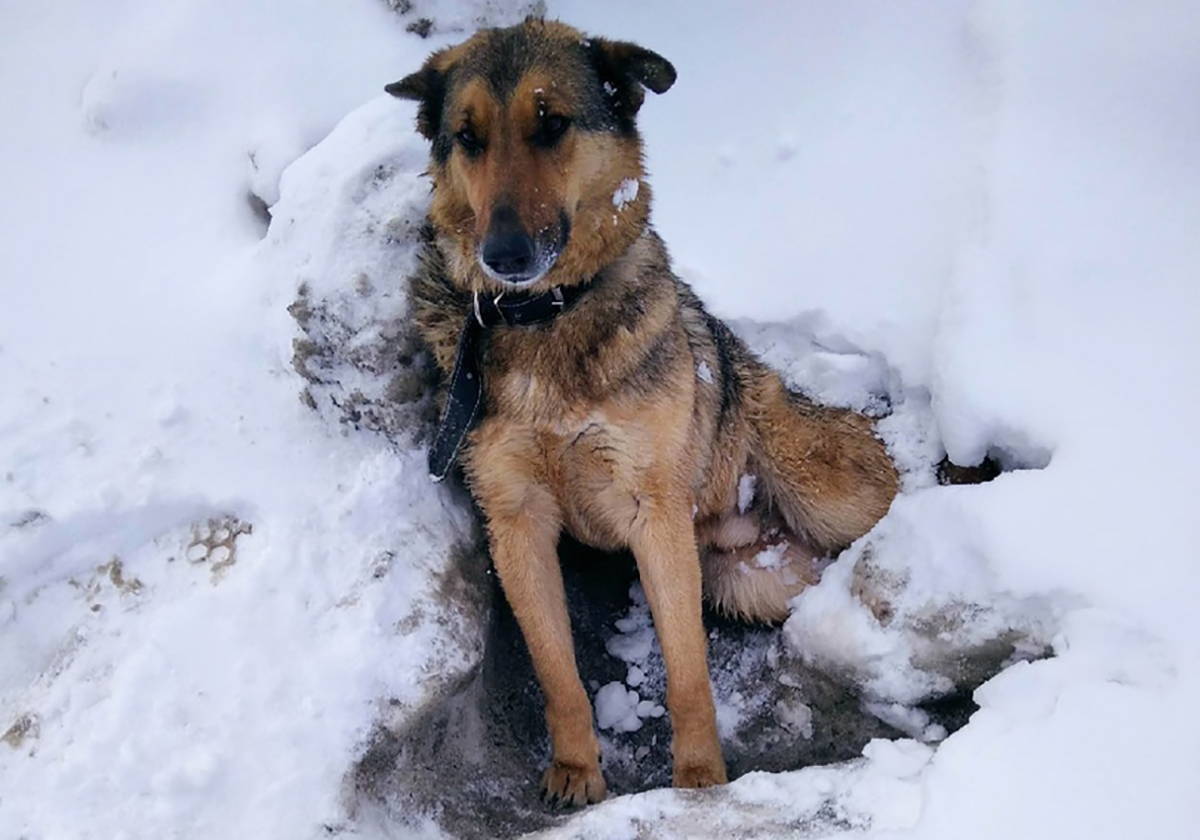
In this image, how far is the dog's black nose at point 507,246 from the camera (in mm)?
2689

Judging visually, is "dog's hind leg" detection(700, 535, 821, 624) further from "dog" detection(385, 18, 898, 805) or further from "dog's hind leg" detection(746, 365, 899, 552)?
"dog" detection(385, 18, 898, 805)

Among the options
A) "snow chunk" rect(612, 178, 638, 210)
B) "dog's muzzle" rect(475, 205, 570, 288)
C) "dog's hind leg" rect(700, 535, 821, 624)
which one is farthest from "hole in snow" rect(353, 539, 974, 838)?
"snow chunk" rect(612, 178, 638, 210)

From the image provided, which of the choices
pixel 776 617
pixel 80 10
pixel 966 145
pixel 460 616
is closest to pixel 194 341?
pixel 460 616

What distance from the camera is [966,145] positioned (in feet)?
15.3

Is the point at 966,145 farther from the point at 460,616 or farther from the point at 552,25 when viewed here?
the point at 460,616

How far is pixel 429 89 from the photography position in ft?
10.7

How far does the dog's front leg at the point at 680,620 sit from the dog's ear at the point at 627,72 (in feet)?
4.62

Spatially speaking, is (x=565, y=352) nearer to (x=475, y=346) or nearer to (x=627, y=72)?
(x=475, y=346)

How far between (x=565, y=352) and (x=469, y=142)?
76 cm

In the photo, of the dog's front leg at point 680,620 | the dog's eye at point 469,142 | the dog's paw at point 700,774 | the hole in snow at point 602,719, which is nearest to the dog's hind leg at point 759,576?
the hole in snow at point 602,719

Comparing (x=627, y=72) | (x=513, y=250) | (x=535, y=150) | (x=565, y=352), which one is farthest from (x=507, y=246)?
(x=627, y=72)

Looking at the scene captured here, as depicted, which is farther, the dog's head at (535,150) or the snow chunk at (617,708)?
the snow chunk at (617,708)

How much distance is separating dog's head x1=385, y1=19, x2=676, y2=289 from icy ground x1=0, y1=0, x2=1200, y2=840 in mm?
511

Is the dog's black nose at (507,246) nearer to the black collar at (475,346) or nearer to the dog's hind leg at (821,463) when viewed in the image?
the black collar at (475,346)
